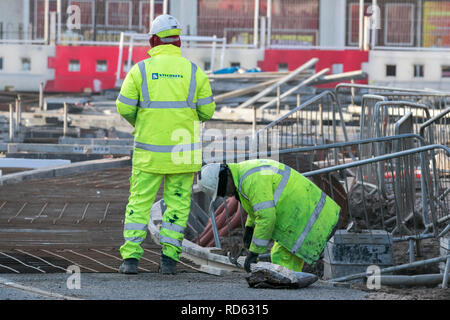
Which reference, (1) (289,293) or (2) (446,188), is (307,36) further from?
(1) (289,293)

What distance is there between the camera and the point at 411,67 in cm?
3142

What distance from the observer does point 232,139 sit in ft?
61.0

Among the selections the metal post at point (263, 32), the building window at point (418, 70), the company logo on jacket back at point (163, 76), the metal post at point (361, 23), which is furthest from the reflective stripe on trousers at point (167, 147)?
the metal post at point (361, 23)

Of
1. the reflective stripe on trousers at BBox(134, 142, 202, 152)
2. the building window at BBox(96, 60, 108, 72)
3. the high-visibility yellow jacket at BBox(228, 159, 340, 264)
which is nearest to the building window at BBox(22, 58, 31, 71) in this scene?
the building window at BBox(96, 60, 108, 72)

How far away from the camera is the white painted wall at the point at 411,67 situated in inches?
1230

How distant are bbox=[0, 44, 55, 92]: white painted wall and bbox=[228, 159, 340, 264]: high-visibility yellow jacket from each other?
25.3 meters

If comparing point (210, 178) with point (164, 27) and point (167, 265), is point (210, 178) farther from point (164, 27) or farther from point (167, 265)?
point (164, 27)

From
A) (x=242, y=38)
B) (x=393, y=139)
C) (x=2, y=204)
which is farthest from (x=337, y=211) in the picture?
(x=242, y=38)

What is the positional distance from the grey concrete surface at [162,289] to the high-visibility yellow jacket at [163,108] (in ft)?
2.80

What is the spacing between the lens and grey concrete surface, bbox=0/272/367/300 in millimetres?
6828

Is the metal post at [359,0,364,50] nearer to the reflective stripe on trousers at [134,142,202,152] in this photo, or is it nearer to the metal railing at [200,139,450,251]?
the metal railing at [200,139,450,251]
